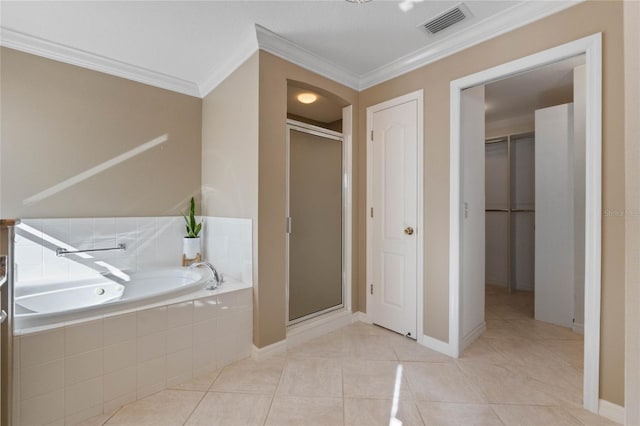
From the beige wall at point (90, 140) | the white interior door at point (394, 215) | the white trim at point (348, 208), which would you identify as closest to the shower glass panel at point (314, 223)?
the white trim at point (348, 208)

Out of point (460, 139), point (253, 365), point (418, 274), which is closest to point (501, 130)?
point (460, 139)

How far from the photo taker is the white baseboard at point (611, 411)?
149cm

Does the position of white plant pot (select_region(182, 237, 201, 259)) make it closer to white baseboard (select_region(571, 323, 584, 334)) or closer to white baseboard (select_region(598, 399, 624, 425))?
white baseboard (select_region(598, 399, 624, 425))

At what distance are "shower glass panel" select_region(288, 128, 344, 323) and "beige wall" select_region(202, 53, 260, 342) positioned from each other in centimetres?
41

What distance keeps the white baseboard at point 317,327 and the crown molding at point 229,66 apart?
2.26 m

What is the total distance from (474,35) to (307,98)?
1.69 metres

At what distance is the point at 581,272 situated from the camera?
8.48 feet

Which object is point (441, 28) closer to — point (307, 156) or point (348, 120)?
point (348, 120)

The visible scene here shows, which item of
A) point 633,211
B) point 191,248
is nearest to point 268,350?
point 191,248

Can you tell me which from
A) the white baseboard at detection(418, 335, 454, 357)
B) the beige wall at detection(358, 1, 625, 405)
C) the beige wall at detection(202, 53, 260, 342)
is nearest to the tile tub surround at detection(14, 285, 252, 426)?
the beige wall at detection(202, 53, 260, 342)

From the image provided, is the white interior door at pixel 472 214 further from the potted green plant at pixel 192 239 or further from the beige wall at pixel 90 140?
the beige wall at pixel 90 140

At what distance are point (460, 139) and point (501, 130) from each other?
2694 mm

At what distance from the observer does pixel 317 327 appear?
2.55 m

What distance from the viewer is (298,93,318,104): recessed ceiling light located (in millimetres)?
3083
